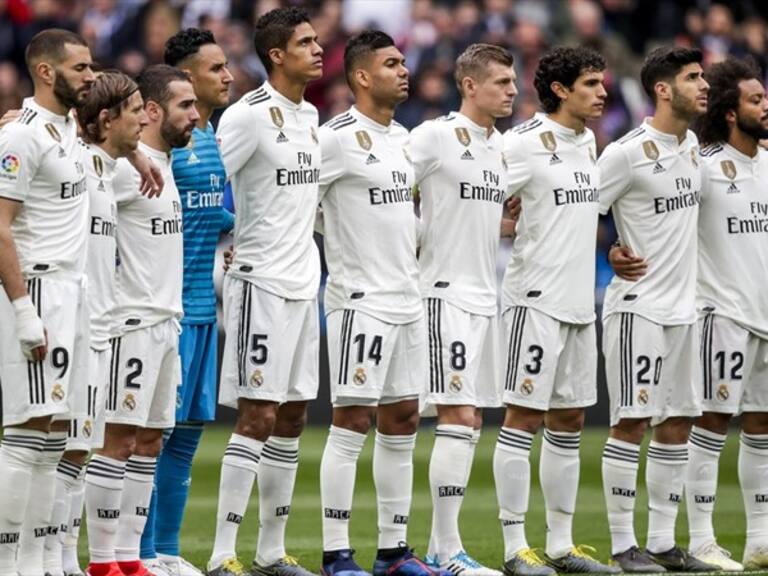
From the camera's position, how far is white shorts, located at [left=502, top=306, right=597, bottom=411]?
1088cm

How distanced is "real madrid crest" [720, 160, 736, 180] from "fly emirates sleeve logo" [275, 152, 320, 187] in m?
2.92

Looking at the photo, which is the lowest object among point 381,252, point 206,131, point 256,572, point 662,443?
point 256,572

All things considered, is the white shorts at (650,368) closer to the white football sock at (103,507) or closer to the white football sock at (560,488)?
the white football sock at (560,488)

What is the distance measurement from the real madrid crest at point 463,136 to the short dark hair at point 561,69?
0.73m

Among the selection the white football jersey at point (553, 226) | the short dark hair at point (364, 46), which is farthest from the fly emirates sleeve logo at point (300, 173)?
the white football jersey at point (553, 226)

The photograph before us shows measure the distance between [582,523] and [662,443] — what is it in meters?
2.45

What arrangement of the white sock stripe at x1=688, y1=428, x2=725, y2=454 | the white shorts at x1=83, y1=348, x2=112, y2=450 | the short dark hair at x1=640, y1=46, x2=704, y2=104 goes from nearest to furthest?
the white shorts at x1=83, y1=348, x2=112, y2=450 → the short dark hair at x1=640, y1=46, x2=704, y2=104 → the white sock stripe at x1=688, y1=428, x2=725, y2=454

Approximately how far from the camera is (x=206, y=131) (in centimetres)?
1075

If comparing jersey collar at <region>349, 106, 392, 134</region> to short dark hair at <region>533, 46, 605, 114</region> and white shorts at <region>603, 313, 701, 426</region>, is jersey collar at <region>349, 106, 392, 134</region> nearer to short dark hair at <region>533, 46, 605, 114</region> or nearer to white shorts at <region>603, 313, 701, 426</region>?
short dark hair at <region>533, 46, 605, 114</region>

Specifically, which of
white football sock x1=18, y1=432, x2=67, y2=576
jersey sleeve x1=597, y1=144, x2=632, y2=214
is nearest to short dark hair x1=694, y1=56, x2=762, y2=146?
jersey sleeve x1=597, y1=144, x2=632, y2=214

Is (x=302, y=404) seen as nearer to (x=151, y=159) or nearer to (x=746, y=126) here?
(x=151, y=159)

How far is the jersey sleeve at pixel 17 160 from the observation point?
29.5ft

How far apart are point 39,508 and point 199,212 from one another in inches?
86.4

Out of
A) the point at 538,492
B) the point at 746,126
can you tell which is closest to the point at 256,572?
the point at 746,126
